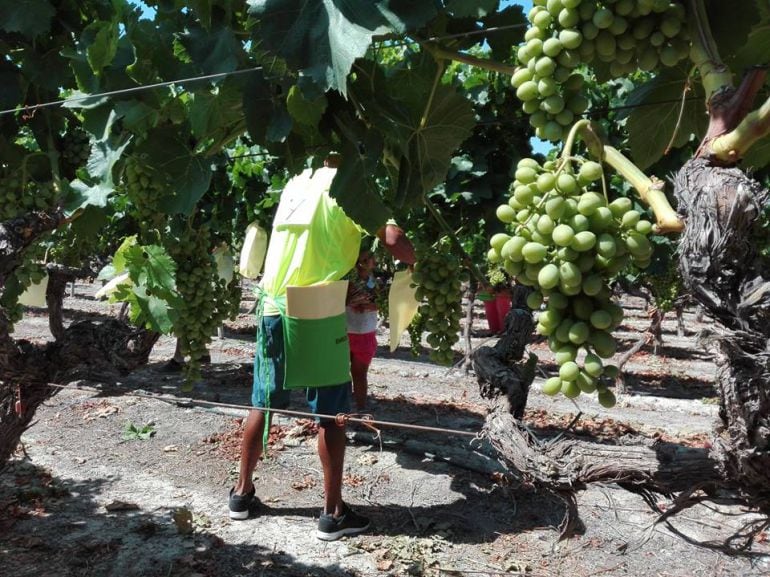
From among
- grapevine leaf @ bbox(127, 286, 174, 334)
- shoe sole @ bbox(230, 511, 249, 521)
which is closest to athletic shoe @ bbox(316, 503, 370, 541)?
shoe sole @ bbox(230, 511, 249, 521)

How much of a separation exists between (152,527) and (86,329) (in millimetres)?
1315

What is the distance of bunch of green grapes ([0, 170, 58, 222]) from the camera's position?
2533mm

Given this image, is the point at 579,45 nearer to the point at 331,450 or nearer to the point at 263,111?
the point at 263,111

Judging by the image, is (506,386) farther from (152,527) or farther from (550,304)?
(152,527)

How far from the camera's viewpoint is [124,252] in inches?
93.0

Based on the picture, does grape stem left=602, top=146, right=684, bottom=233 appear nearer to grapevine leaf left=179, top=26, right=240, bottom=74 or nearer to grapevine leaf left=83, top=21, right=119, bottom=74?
grapevine leaf left=179, top=26, right=240, bottom=74

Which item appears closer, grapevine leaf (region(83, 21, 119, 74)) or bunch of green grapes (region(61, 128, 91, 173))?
grapevine leaf (region(83, 21, 119, 74))

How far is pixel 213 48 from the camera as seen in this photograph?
5.57ft

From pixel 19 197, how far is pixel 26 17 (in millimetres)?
641

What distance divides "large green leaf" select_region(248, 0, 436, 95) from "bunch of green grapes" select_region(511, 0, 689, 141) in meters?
0.31

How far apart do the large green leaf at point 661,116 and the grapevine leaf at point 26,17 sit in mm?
1903

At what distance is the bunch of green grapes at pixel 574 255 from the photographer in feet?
3.33

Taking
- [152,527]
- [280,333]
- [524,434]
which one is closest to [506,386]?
[524,434]

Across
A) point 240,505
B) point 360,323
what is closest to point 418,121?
point 240,505
